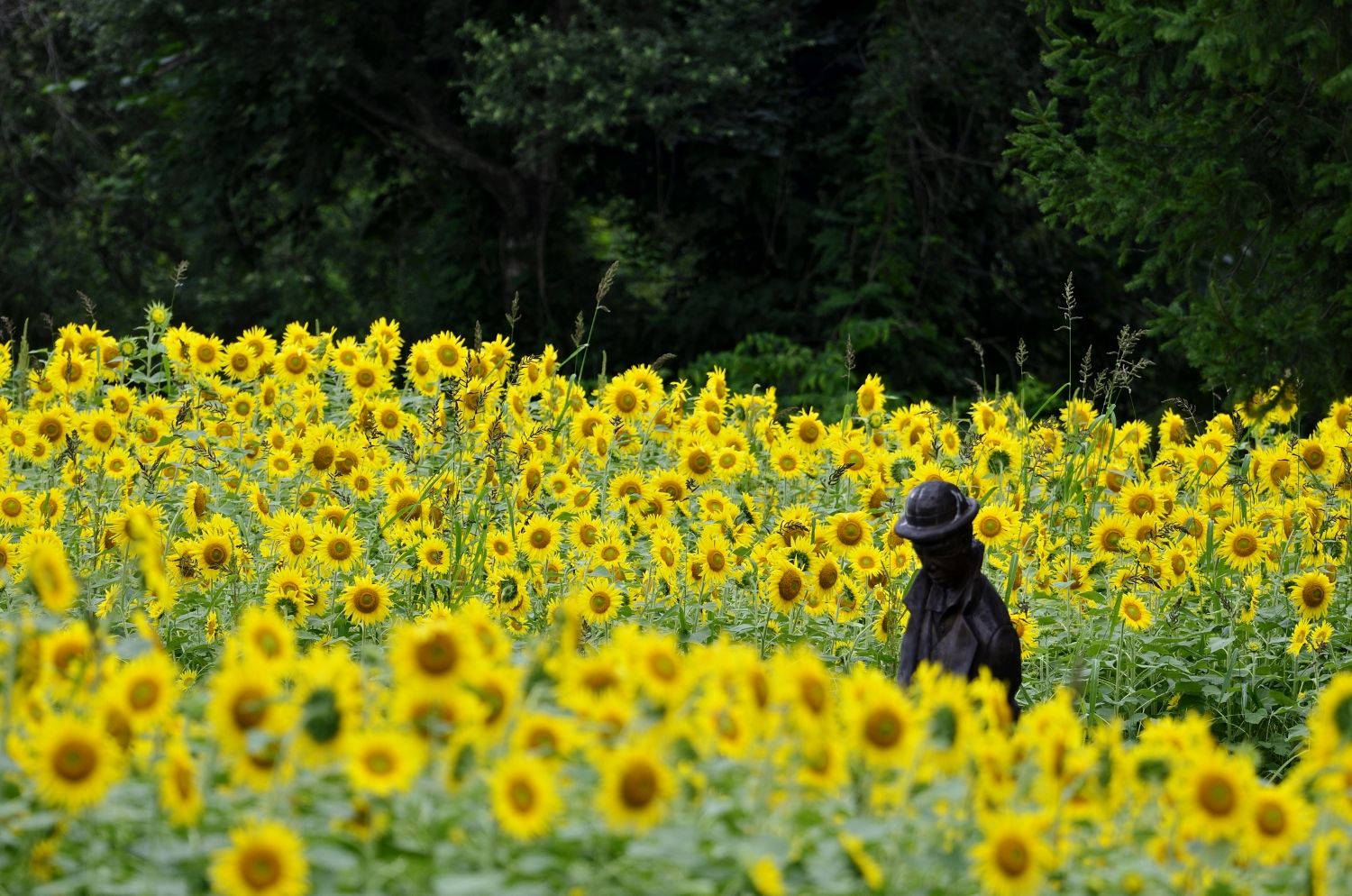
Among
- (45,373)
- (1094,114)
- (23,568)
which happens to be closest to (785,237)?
(1094,114)

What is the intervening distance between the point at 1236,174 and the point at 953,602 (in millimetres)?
3922

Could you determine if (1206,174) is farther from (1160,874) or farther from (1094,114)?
(1160,874)

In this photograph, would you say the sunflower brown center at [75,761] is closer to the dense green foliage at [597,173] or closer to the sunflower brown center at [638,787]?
the sunflower brown center at [638,787]

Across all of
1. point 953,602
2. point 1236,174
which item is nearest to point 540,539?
point 953,602

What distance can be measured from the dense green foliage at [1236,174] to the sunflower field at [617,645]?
394mm

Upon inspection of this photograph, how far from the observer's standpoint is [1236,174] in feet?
23.8

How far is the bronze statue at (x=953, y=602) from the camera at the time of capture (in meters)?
3.91

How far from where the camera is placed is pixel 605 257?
57.5 feet

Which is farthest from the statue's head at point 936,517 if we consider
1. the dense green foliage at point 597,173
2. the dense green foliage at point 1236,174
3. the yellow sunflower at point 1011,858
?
the dense green foliage at point 597,173

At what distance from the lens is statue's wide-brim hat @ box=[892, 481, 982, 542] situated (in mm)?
3885

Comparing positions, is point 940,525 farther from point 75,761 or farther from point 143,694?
point 75,761

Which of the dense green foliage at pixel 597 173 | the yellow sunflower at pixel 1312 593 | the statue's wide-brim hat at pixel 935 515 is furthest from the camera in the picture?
the dense green foliage at pixel 597 173

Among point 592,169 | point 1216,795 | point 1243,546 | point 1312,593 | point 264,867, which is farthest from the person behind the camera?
point 592,169

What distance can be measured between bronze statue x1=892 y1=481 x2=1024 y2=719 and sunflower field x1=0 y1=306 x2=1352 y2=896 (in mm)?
331
